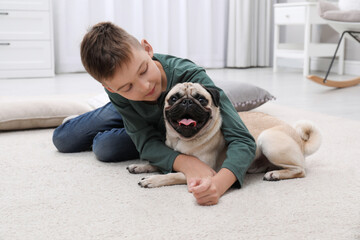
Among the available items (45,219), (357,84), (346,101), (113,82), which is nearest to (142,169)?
(113,82)

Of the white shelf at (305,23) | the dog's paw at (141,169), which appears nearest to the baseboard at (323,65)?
the white shelf at (305,23)

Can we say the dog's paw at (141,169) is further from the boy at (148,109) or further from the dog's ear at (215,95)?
the dog's ear at (215,95)

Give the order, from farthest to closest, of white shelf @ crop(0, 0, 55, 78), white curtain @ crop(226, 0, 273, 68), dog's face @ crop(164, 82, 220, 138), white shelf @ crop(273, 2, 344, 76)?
white curtain @ crop(226, 0, 273, 68)
white shelf @ crop(273, 2, 344, 76)
white shelf @ crop(0, 0, 55, 78)
dog's face @ crop(164, 82, 220, 138)

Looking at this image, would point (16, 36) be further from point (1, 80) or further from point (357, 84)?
point (357, 84)

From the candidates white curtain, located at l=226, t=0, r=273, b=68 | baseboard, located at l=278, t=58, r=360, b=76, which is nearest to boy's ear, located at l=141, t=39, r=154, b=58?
baseboard, located at l=278, t=58, r=360, b=76

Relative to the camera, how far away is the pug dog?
132 cm

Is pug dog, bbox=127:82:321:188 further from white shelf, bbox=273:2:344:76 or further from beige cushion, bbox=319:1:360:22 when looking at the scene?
white shelf, bbox=273:2:344:76

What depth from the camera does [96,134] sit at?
187 centimetres

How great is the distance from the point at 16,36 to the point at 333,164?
377 centimetres

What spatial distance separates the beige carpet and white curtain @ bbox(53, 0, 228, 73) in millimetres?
3352

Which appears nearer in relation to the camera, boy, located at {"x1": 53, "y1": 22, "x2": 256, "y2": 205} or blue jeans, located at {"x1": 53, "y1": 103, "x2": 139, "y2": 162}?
boy, located at {"x1": 53, "y1": 22, "x2": 256, "y2": 205}

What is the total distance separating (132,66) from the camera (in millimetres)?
1315

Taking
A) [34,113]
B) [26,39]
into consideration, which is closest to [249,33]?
[26,39]

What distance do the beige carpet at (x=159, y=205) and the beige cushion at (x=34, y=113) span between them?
22.0 inches
